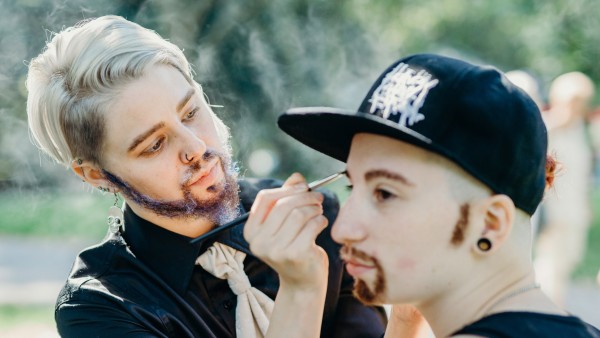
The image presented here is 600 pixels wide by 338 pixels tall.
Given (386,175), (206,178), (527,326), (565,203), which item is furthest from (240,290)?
(565,203)

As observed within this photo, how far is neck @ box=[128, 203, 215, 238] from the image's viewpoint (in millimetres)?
2379

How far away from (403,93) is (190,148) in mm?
787

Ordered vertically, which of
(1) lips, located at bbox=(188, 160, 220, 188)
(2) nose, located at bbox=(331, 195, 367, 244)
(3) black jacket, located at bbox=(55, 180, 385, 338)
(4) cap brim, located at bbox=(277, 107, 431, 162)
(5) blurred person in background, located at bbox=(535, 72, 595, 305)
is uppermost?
(5) blurred person in background, located at bbox=(535, 72, 595, 305)

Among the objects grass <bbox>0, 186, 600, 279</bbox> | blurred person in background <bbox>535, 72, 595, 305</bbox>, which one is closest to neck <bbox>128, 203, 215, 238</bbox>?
blurred person in background <bbox>535, 72, 595, 305</bbox>

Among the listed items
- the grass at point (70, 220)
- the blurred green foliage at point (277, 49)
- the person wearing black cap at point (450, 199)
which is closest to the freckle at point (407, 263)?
the person wearing black cap at point (450, 199)

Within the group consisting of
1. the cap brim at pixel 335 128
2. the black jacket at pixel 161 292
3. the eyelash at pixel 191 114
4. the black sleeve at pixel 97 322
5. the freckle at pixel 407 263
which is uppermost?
the eyelash at pixel 191 114

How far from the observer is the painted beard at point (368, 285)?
176 cm

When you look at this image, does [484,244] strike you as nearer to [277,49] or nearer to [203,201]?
[203,201]

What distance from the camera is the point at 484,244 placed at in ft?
5.65

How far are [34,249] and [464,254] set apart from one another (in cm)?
895

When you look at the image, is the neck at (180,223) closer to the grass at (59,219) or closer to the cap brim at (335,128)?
the cap brim at (335,128)

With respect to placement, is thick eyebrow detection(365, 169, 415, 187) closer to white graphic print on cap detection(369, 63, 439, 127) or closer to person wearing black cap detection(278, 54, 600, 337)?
person wearing black cap detection(278, 54, 600, 337)

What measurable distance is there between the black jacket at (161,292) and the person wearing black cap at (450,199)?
0.68 m

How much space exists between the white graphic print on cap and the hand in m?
0.31
